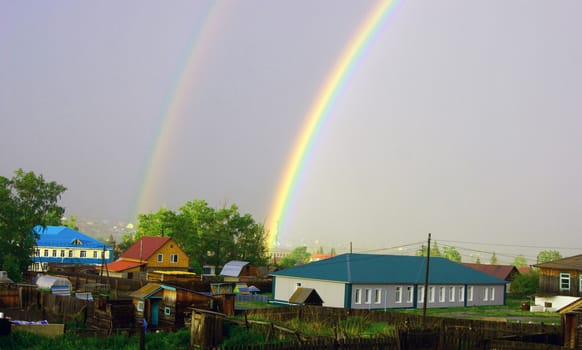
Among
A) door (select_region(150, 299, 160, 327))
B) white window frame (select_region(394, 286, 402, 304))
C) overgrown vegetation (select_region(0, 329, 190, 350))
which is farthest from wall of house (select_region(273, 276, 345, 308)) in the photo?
overgrown vegetation (select_region(0, 329, 190, 350))

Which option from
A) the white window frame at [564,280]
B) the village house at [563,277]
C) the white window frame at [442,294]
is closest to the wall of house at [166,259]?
the white window frame at [442,294]

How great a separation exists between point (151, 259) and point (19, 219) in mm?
19939

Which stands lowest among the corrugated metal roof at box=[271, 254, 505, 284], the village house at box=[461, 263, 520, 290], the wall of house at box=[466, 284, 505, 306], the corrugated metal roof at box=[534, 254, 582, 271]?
the wall of house at box=[466, 284, 505, 306]

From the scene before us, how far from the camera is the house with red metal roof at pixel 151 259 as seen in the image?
76.0 m

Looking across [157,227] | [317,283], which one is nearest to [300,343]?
[317,283]

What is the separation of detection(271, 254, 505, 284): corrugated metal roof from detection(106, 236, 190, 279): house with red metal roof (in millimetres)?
29246

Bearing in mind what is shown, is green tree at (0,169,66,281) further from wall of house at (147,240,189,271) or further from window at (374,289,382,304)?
window at (374,289,382,304)

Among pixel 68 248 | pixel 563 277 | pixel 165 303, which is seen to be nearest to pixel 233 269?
pixel 563 277

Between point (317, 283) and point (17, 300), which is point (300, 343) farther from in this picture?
point (317, 283)

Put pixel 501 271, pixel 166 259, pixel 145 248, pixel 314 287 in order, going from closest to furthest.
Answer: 1. pixel 314 287
2. pixel 145 248
3. pixel 166 259
4. pixel 501 271

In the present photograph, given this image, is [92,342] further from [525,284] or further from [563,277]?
[525,284]

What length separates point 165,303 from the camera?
33969mm

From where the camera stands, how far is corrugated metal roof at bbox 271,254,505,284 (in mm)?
48500

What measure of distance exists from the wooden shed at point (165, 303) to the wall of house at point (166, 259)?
4431 cm
